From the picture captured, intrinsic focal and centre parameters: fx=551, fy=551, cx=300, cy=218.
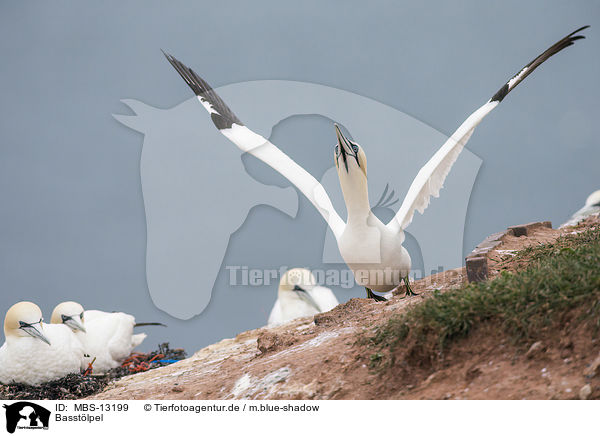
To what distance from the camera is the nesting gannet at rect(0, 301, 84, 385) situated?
25.6 ft

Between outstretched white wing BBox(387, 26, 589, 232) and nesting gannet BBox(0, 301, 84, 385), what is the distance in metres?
5.03

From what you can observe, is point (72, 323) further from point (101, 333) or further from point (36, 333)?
point (36, 333)

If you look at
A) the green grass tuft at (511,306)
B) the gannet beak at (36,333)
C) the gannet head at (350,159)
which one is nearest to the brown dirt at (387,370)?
the green grass tuft at (511,306)

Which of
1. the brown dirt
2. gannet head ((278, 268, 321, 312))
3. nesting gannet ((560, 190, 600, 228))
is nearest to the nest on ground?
the brown dirt

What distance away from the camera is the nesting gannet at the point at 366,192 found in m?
6.69

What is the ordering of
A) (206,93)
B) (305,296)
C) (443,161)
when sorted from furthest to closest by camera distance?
(305,296) < (206,93) < (443,161)

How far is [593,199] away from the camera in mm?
13445

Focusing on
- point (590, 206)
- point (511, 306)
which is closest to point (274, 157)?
point (511, 306)

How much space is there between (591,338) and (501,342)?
540 mm

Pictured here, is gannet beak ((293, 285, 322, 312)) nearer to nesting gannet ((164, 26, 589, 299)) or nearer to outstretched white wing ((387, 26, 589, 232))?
nesting gannet ((164, 26, 589, 299))

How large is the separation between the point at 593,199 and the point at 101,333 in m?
11.6

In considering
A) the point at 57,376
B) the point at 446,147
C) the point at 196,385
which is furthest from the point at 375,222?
the point at 57,376

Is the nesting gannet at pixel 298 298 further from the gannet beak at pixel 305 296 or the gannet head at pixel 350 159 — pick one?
the gannet head at pixel 350 159
